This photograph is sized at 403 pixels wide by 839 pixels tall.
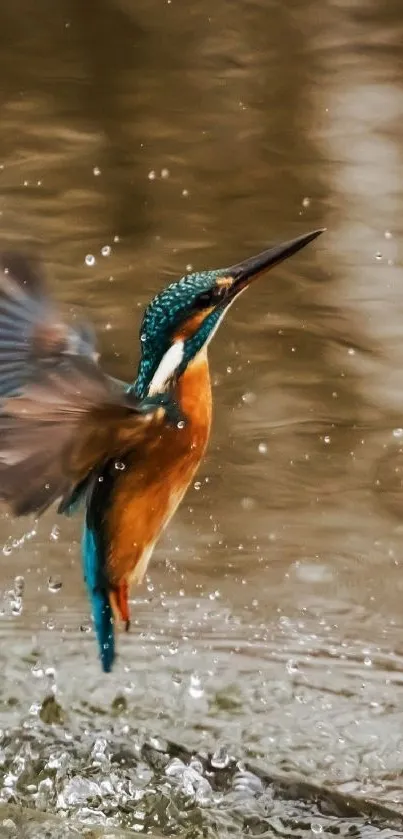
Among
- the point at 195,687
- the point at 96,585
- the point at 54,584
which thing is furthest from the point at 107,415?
the point at 54,584

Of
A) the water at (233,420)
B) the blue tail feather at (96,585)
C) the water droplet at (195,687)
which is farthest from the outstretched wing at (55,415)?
the water droplet at (195,687)

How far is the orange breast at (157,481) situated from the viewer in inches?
55.1

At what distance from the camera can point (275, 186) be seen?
412cm

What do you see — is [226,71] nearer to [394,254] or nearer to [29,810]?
[394,254]

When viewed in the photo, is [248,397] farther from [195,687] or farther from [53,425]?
[53,425]

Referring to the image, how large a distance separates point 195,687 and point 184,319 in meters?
0.81

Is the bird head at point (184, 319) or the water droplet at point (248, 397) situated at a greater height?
the bird head at point (184, 319)

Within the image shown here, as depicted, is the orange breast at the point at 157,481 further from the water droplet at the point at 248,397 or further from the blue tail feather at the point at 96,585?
the water droplet at the point at 248,397

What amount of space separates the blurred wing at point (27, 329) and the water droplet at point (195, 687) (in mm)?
754

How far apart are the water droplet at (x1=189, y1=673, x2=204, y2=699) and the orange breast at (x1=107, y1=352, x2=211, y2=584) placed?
55 centimetres

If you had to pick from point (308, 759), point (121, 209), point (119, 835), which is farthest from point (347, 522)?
point (121, 209)

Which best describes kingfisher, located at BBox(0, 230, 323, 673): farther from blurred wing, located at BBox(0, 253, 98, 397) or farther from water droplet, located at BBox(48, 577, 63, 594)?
water droplet, located at BBox(48, 577, 63, 594)

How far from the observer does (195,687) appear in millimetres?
2020

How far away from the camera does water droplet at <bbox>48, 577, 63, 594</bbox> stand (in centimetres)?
226
